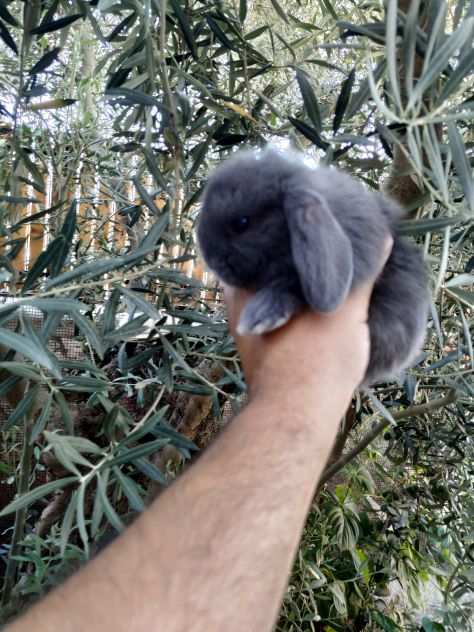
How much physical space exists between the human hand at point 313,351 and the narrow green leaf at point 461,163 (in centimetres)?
19

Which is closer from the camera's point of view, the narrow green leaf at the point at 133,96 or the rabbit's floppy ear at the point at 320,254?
the rabbit's floppy ear at the point at 320,254

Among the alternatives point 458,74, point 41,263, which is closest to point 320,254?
point 458,74

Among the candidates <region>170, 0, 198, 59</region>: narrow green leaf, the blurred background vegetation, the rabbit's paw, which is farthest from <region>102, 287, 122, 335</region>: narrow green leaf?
<region>170, 0, 198, 59</region>: narrow green leaf

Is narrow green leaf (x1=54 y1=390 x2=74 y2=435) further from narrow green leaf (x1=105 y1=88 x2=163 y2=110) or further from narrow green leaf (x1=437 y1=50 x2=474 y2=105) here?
narrow green leaf (x1=437 y1=50 x2=474 y2=105)

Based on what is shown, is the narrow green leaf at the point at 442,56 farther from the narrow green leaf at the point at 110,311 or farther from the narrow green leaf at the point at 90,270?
the narrow green leaf at the point at 110,311

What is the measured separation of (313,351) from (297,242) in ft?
0.62

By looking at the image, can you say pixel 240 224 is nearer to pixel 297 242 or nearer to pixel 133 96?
pixel 297 242

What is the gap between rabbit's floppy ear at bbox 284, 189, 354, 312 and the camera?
891mm

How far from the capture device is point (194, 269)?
7.96ft

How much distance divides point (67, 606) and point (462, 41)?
966mm

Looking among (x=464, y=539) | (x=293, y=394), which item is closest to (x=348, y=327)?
(x=293, y=394)

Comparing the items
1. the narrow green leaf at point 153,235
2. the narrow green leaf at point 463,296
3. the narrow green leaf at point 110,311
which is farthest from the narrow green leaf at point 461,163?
the narrow green leaf at point 110,311

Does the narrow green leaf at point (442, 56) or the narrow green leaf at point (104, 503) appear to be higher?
the narrow green leaf at point (442, 56)

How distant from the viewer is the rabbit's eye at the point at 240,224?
3.64 ft
